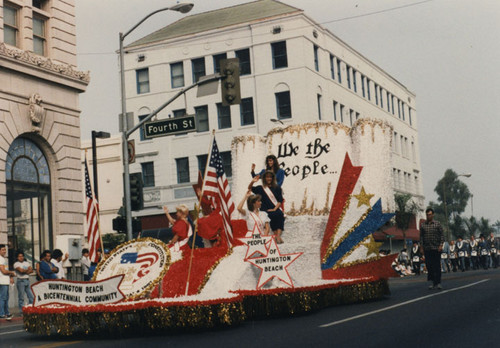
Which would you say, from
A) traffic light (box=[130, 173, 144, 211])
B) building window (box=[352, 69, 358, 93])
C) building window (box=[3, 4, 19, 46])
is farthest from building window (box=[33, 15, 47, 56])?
building window (box=[352, 69, 358, 93])

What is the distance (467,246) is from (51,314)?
30.3 metres

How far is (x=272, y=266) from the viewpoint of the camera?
39.2 feet

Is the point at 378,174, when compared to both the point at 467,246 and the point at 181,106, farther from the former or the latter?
the point at 181,106

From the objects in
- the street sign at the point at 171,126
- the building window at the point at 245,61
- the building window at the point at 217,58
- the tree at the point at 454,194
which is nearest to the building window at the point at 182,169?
the building window at the point at 217,58

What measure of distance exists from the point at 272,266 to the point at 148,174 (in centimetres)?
3942

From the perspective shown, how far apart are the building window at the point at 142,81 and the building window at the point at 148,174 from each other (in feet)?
15.9

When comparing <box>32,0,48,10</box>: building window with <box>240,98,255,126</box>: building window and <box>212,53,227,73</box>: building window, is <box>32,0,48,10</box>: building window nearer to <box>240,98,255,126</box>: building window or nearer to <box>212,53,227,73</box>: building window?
<box>240,98,255,126</box>: building window

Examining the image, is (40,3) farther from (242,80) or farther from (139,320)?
(242,80)

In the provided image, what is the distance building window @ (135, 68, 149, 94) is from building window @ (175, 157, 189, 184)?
5.23 m

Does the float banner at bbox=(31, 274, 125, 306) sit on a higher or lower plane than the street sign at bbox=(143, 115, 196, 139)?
lower

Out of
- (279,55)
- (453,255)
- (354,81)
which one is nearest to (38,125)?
(453,255)

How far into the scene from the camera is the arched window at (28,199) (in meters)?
24.3

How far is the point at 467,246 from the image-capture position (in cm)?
3750

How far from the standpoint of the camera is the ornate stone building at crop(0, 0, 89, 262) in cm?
2389
